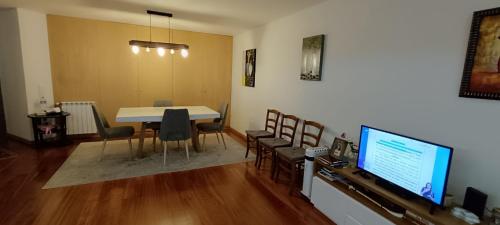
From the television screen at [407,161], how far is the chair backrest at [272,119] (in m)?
1.72

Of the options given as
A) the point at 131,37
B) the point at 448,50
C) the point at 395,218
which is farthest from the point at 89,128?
the point at 448,50

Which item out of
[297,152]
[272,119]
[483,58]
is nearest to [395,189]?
[483,58]

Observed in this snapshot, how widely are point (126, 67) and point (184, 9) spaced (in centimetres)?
213

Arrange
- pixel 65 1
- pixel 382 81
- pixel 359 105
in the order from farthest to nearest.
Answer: pixel 65 1
pixel 359 105
pixel 382 81

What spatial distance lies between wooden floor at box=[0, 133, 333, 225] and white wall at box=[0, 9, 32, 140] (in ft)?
3.92

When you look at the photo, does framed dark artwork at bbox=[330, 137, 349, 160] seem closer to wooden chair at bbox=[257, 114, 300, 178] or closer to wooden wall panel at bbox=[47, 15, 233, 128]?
wooden chair at bbox=[257, 114, 300, 178]

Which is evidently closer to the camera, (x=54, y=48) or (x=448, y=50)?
(x=448, y=50)

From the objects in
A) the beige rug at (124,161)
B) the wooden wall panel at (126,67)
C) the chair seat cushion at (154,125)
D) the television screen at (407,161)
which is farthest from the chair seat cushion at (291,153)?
the wooden wall panel at (126,67)

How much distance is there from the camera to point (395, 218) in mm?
1814

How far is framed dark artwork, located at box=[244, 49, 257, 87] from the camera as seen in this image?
15.9ft

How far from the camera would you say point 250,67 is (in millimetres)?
4965

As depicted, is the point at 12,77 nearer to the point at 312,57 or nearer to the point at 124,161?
the point at 124,161

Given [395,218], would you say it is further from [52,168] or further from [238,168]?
[52,168]

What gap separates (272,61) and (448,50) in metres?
2.68
